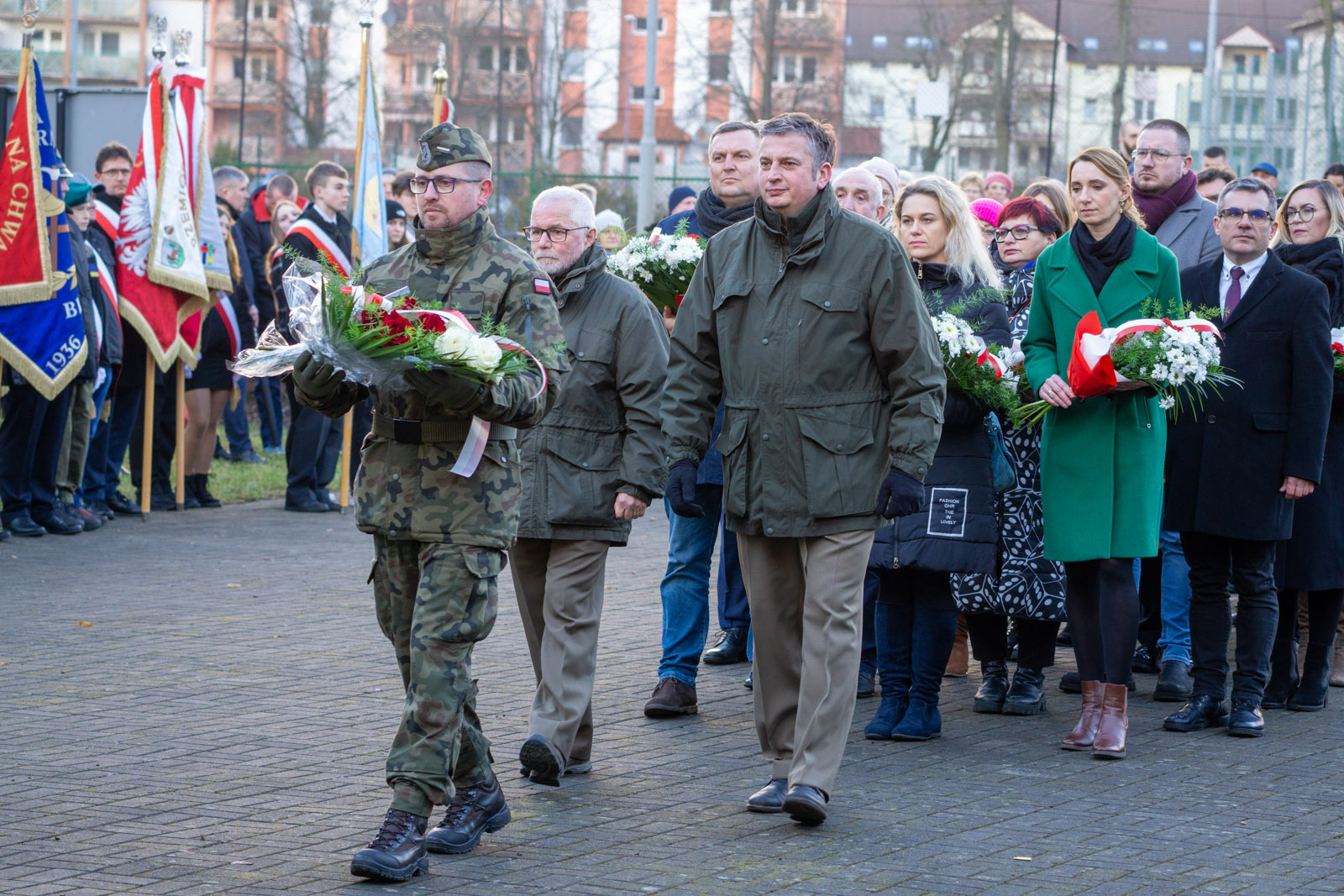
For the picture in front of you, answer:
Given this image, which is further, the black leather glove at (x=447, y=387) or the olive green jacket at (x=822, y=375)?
the olive green jacket at (x=822, y=375)

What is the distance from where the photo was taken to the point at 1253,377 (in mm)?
7172

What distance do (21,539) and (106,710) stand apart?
507 cm

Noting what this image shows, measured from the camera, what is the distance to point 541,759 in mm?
5824


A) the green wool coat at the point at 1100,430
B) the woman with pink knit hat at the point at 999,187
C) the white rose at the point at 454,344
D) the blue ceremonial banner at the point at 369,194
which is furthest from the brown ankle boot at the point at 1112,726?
the blue ceremonial banner at the point at 369,194

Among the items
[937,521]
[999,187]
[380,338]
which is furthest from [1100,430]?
[999,187]

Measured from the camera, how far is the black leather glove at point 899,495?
5309 millimetres

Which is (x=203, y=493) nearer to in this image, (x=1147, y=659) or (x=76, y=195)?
(x=76, y=195)

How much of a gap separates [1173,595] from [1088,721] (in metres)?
1.65

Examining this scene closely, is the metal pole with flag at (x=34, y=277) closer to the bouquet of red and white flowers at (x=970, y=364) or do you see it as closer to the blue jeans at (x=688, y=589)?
the blue jeans at (x=688, y=589)

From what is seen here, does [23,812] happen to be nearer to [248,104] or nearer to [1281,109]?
[1281,109]

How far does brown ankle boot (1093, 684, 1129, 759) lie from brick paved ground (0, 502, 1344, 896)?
0.09 m

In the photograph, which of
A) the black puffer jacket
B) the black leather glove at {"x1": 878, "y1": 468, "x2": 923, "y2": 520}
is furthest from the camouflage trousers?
the black puffer jacket

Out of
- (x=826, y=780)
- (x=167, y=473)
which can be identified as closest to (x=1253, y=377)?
(x=826, y=780)

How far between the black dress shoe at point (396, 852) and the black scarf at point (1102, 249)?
11.7 ft
